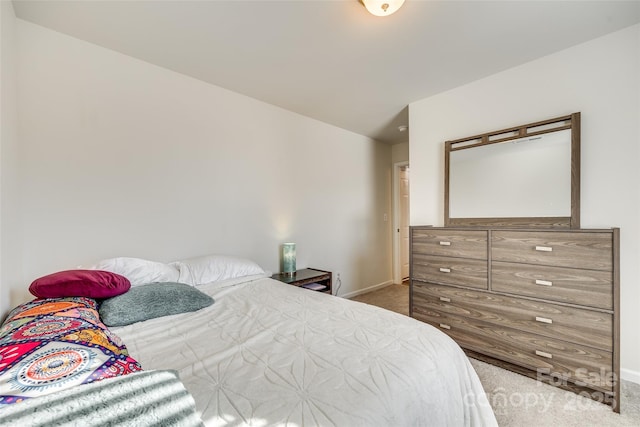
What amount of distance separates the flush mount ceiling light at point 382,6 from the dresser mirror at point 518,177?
1.49 metres

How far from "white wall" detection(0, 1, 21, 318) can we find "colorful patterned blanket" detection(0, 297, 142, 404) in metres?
0.59

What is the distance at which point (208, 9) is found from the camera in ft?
5.32

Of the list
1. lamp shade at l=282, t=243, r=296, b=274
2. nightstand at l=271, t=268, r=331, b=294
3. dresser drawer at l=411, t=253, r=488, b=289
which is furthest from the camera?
lamp shade at l=282, t=243, r=296, b=274

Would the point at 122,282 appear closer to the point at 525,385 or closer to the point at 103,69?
the point at 103,69

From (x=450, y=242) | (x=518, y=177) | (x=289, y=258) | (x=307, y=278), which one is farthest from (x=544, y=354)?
(x=289, y=258)

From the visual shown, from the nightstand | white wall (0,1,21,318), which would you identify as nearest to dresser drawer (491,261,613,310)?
the nightstand

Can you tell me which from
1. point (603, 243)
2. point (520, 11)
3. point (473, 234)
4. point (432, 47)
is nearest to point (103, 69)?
point (432, 47)

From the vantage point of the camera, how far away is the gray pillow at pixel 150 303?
133cm

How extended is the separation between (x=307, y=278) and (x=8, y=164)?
2.33 metres

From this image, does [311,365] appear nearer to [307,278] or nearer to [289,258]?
[307,278]

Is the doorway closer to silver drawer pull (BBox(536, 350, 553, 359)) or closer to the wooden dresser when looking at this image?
the wooden dresser

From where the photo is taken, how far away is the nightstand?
2728 millimetres

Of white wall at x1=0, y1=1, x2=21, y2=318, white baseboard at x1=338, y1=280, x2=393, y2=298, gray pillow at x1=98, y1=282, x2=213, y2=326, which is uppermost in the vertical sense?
white wall at x1=0, y1=1, x2=21, y2=318

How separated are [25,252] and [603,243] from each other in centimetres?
374
